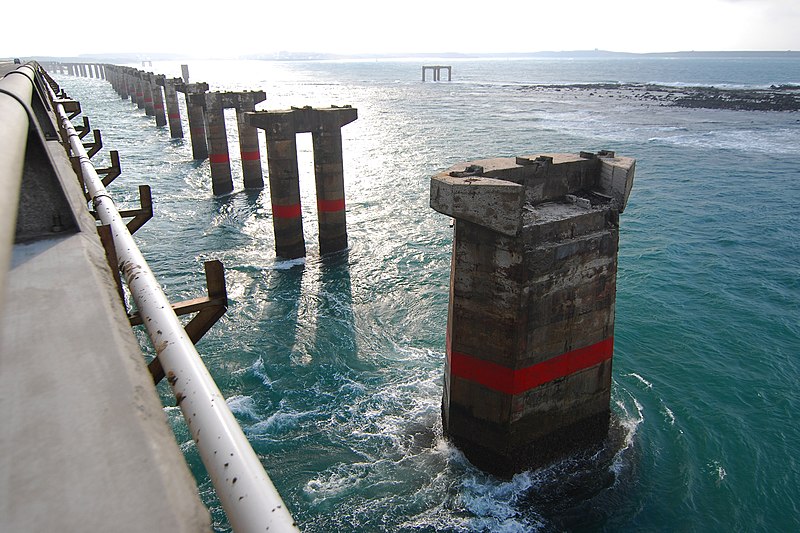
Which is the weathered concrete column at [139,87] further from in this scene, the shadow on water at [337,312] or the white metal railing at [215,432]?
the white metal railing at [215,432]

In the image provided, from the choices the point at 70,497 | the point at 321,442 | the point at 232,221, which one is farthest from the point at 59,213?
the point at 232,221

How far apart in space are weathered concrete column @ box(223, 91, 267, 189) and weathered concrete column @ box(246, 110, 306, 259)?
10.1m

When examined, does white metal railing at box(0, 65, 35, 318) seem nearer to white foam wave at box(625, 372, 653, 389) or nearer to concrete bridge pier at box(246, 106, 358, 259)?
white foam wave at box(625, 372, 653, 389)

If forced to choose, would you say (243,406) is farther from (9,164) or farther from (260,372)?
(9,164)

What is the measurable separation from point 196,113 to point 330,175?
22864mm

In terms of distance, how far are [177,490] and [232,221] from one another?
28.0 metres

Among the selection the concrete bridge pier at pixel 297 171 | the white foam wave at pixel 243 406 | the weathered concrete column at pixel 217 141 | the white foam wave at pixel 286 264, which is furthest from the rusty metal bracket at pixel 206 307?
the weathered concrete column at pixel 217 141

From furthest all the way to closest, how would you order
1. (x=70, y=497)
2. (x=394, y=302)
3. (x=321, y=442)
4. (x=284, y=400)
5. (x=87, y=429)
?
(x=394, y=302) → (x=284, y=400) → (x=321, y=442) → (x=87, y=429) → (x=70, y=497)

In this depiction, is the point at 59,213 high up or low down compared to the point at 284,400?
up

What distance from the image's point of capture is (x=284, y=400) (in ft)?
46.2

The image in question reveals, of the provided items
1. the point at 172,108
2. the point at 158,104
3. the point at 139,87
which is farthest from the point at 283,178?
the point at 139,87

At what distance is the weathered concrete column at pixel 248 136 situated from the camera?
3189cm

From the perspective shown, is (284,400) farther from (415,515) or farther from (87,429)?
(87,429)

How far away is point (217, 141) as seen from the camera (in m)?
32.6
